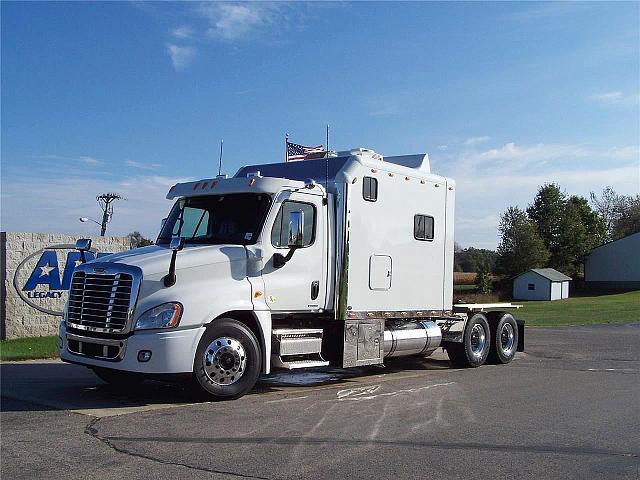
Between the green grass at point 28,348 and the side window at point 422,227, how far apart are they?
25.4 ft

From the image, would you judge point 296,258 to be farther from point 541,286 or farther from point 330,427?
point 541,286

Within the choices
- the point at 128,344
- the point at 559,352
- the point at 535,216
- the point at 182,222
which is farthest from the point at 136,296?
the point at 535,216

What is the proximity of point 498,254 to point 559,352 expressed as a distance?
230ft

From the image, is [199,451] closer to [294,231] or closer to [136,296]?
[136,296]

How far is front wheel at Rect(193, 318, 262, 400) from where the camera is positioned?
9.62m

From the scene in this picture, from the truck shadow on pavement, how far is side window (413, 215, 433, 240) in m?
2.60

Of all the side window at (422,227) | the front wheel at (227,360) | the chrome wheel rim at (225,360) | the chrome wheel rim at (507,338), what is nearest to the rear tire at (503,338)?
the chrome wheel rim at (507,338)

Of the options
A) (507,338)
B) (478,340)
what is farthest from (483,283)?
(478,340)

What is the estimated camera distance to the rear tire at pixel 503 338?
15383mm

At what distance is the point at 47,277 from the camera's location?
17.9m

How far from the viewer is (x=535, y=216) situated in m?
90.6

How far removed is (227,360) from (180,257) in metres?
1.51

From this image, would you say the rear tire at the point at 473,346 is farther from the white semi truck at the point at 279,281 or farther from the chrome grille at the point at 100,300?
the chrome grille at the point at 100,300

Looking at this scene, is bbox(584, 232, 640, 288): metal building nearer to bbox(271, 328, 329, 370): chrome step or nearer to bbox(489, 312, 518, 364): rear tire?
bbox(489, 312, 518, 364): rear tire
